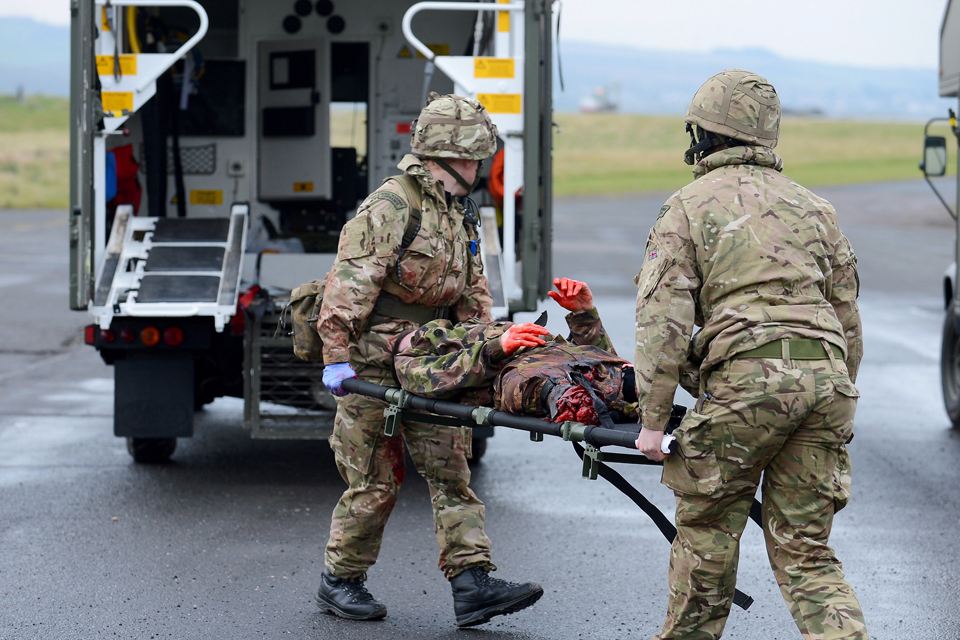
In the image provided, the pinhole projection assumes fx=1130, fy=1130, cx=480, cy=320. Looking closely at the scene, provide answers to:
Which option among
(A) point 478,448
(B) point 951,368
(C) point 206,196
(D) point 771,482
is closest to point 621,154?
(B) point 951,368

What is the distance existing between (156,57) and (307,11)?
265cm

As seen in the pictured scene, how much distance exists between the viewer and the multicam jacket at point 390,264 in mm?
4121

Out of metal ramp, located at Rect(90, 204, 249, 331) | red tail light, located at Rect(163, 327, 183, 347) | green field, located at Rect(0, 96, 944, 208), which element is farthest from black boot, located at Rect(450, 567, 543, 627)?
green field, located at Rect(0, 96, 944, 208)

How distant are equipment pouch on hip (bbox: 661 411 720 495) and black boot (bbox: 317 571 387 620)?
155 centimetres

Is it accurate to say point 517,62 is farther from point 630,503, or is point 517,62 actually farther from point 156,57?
point 630,503

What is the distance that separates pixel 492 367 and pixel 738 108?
1223mm

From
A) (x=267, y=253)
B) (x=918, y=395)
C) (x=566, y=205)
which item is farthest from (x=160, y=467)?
(x=566, y=205)

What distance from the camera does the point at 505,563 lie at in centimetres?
510

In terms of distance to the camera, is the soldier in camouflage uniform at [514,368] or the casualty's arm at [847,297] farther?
the soldier in camouflage uniform at [514,368]

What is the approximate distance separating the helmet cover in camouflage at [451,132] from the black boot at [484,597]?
5.21 ft

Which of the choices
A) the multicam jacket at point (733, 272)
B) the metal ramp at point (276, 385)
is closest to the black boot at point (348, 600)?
the multicam jacket at point (733, 272)

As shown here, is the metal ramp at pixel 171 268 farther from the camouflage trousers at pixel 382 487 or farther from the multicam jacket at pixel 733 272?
the multicam jacket at pixel 733 272

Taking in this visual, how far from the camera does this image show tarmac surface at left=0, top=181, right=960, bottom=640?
4402 millimetres

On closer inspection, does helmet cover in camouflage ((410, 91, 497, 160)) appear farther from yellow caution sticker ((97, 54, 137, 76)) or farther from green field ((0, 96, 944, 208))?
green field ((0, 96, 944, 208))
